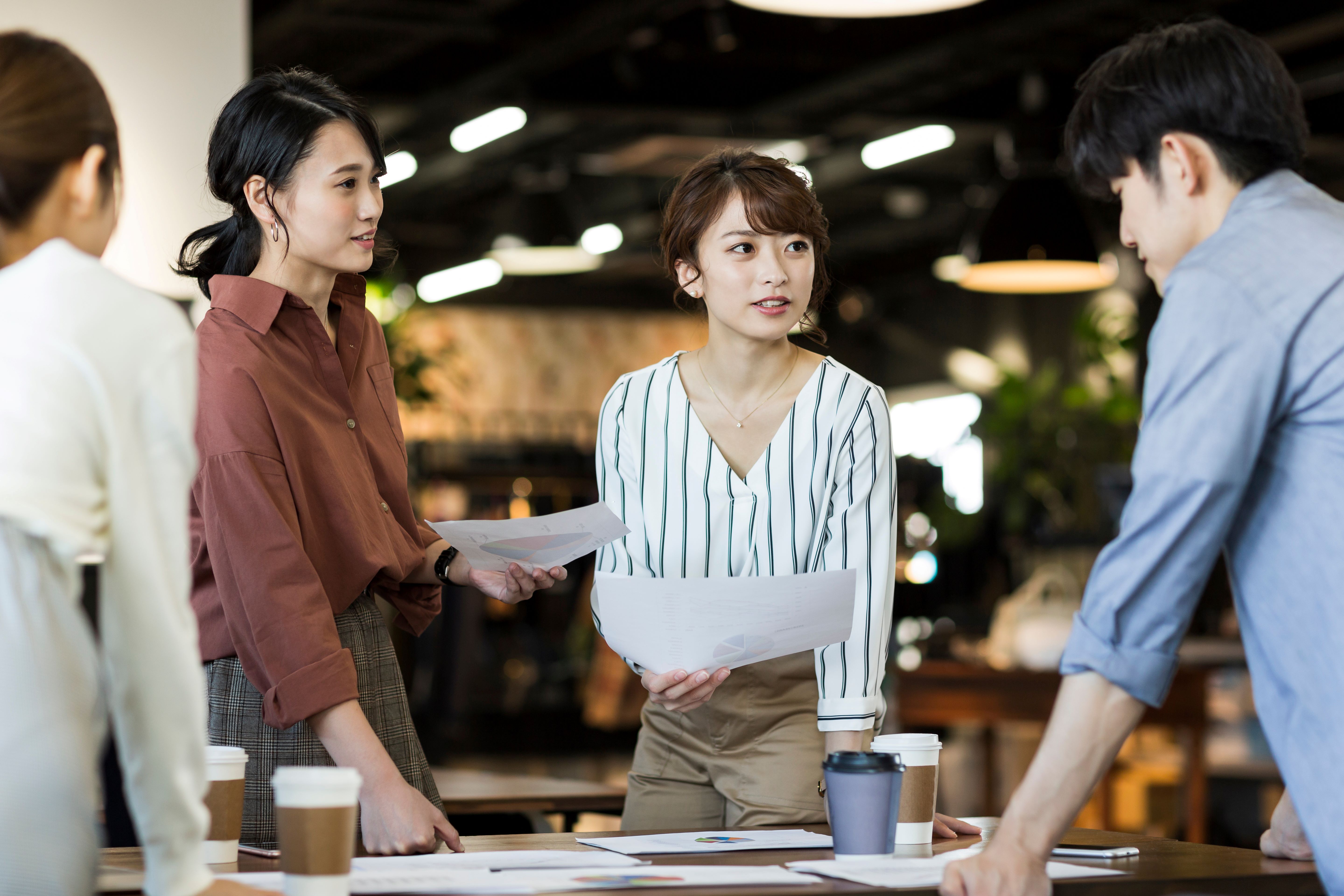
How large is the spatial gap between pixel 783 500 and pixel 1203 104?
2.90 ft

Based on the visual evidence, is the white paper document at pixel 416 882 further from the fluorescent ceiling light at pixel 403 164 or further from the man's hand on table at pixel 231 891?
the fluorescent ceiling light at pixel 403 164

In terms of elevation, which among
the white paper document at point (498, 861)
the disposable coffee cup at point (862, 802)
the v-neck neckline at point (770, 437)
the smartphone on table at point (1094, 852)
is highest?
the v-neck neckline at point (770, 437)

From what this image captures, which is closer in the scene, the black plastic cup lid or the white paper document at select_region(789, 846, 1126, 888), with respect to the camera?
the white paper document at select_region(789, 846, 1126, 888)

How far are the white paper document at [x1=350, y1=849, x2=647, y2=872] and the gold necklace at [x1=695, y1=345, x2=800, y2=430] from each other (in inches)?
32.8

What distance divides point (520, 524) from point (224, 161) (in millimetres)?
640

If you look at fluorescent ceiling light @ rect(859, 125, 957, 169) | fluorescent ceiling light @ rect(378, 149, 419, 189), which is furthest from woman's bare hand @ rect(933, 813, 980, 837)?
fluorescent ceiling light @ rect(378, 149, 419, 189)

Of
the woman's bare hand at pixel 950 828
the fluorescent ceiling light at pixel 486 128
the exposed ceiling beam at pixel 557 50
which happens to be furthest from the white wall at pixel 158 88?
the fluorescent ceiling light at pixel 486 128

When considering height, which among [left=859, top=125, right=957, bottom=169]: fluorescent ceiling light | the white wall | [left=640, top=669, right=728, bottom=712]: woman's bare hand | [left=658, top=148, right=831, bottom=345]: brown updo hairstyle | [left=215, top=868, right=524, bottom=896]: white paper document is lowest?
[left=215, top=868, right=524, bottom=896]: white paper document

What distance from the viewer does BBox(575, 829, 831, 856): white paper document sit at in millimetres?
1583

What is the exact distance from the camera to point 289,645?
1710mm

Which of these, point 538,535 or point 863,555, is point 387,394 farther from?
point 863,555

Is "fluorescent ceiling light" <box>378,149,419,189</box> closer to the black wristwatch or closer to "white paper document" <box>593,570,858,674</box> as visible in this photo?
the black wristwatch

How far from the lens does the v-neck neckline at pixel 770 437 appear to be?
2139mm

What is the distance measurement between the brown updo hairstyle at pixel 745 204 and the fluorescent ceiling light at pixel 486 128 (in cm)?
654
